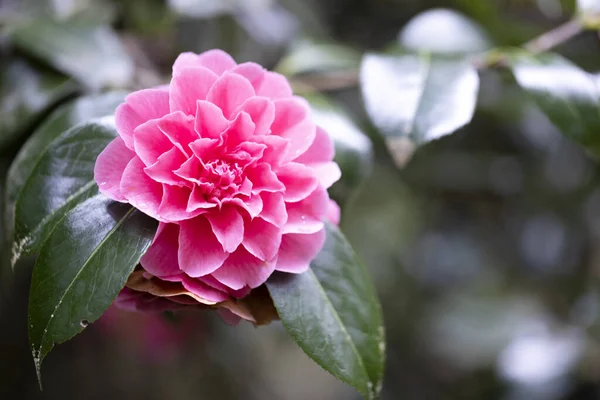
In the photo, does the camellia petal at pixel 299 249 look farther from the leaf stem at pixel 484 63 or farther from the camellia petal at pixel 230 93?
the leaf stem at pixel 484 63

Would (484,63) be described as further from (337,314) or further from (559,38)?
(337,314)

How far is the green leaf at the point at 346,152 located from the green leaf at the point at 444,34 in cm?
22

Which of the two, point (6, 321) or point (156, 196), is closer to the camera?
point (156, 196)

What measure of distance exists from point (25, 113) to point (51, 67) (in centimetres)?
10

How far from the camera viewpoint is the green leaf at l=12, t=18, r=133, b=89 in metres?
0.86

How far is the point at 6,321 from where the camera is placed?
145cm

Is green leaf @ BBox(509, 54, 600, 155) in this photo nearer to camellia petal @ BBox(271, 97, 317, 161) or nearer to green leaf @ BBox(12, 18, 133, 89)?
camellia petal @ BBox(271, 97, 317, 161)

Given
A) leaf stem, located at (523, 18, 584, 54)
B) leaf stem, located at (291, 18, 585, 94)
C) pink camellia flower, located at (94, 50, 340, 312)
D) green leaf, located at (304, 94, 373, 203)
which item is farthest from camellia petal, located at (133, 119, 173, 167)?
leaf stem, located at (523, 18, 584, 54)

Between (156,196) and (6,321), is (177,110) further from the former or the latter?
(6,321)

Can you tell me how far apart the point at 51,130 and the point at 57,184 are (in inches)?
6.3

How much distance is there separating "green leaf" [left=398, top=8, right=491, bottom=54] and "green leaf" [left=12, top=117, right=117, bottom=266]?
515 mm

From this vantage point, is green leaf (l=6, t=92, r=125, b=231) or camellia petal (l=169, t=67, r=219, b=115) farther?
green leaf (l=6, t=92, r=125, b=231)

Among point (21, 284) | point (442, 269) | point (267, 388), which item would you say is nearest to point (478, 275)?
point (442, 269)

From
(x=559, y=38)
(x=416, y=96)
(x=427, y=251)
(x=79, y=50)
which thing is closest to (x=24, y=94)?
(x=79, y=50)
